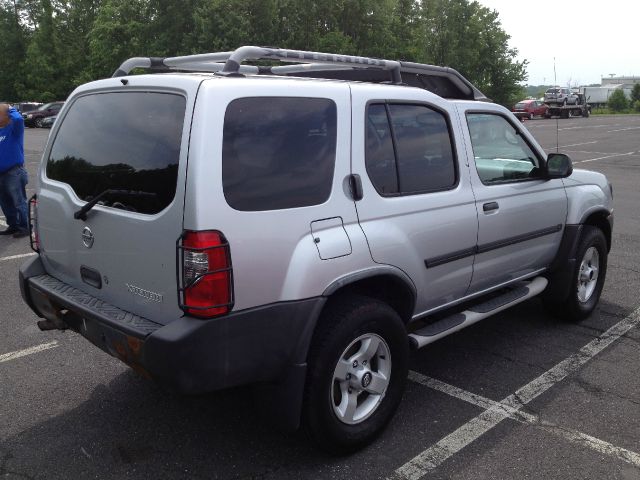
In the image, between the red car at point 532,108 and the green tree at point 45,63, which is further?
the green tree at point 45,63

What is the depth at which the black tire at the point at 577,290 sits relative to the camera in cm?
476

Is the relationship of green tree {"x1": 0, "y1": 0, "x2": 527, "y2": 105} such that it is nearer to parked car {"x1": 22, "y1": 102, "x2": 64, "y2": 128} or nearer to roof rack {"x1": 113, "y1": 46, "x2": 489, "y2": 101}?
parked car {"x1": 22, "y1": 102, "x2": 64, "y2": 128}

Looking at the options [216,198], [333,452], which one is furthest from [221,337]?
[333,452]

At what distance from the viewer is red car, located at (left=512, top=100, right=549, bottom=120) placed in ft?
145

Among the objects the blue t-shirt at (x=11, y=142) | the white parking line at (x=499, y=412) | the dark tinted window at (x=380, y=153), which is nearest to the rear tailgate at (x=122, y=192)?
the dark tinted window at (x=380, y=153)

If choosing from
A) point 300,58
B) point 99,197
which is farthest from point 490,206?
point 99,197

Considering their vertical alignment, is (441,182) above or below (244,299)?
above

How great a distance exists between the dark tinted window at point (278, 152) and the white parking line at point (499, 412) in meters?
1.39

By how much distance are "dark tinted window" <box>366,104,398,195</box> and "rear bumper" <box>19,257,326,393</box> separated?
79cm

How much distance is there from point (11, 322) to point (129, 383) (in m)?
1.72

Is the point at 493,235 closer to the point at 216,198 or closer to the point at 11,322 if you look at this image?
the point at 216,198

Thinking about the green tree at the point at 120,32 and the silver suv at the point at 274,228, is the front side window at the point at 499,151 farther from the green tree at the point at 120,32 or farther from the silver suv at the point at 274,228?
the green tree at the point at 120,32

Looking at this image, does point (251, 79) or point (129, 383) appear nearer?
point (251, 79)

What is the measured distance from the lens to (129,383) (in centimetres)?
391
